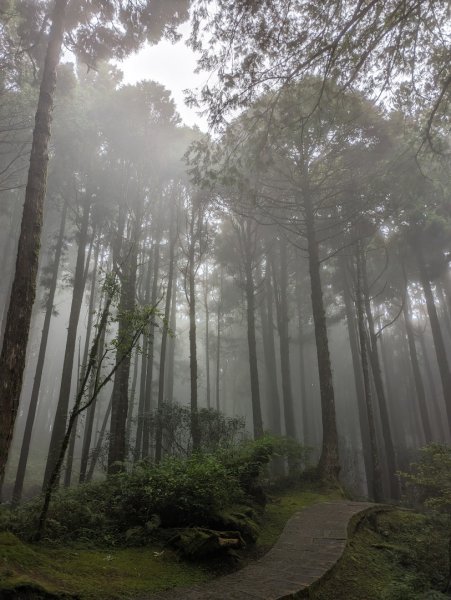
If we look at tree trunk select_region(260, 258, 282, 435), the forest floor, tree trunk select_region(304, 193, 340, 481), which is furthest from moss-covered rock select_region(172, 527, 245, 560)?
tree trunk select_region(260, 258, 282, 435)

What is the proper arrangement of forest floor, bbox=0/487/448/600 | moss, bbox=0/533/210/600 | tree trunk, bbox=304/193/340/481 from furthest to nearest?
tree trunk, bbox=304/193/340/481, forest floor, bbox=0/487/448/600, moss, bbox=0/533/210/600

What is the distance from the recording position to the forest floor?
134 inches

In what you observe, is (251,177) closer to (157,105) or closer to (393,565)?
(157,105)

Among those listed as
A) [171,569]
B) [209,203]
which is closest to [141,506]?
[171,569]

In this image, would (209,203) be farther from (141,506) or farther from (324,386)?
(141,506)

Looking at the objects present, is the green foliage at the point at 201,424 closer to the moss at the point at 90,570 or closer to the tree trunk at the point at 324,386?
the tree trunk at the point at 324,386

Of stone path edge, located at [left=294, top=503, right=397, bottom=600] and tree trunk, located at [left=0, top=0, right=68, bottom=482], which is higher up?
tree trunk, located at [left=0, top=0, right=68, bottom=482]

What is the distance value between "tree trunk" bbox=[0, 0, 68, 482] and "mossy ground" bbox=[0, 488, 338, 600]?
148 centimetres

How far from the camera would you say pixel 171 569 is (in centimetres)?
449

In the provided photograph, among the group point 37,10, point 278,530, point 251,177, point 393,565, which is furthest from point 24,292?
point 251,177

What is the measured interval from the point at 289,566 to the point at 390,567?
62.1 inches

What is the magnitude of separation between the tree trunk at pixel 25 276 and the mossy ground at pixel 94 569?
1.48 meters

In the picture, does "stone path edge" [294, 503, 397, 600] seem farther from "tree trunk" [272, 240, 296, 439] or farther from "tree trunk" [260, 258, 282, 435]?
"tree trunk" [260, 258, 282, 435]

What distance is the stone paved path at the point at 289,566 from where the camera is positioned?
378 cm
